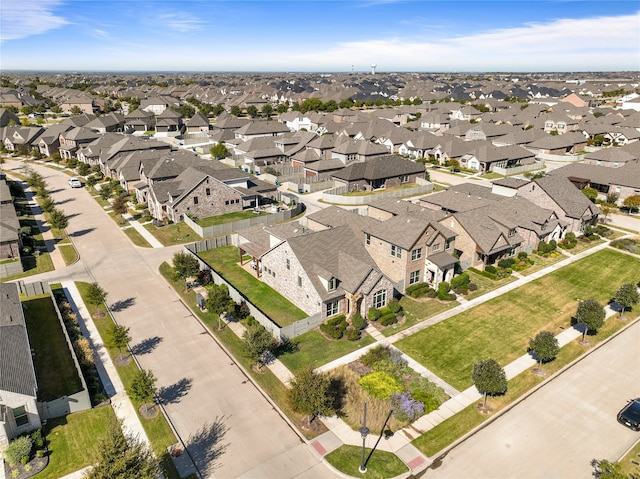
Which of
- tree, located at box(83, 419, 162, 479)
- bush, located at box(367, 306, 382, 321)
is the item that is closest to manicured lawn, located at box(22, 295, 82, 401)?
tree, located at box(83, 419, 162, 479)

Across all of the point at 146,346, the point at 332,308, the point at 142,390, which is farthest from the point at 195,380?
the point at 332,308

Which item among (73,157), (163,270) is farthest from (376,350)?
(73,157)

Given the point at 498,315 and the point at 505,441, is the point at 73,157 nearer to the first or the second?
the point at 498,315

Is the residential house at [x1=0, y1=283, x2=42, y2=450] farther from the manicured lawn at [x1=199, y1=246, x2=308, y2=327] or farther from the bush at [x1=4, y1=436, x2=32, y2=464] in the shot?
the manicured lawn at [x1=199, y1=246, x2=308, y2=327]

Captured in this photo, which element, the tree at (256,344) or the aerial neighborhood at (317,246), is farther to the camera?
the tree at (256,344)

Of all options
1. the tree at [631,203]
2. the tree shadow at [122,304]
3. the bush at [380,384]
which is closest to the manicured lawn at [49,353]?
the tree shadow at [122,304]

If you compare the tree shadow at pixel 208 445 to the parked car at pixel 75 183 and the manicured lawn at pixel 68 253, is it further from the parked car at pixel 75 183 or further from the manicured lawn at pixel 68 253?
the parked car at pixel 75 183
